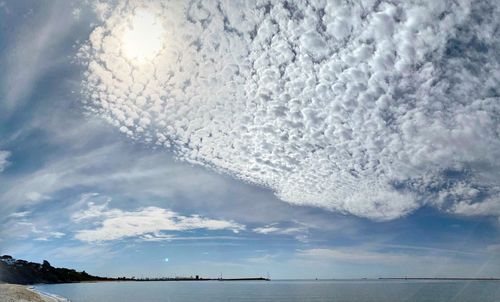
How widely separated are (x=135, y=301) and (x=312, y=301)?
2406 inches

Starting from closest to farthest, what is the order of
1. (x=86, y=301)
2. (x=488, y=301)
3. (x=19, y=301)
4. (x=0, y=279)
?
(x=19, y=301) < (x=86, y=301) < (x=488, y=301) < (x=0, y=279)

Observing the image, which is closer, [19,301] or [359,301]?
[19,301]

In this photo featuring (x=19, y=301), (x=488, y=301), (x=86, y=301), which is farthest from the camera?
(x=488, y=301)

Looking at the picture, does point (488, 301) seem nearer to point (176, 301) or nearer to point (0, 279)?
point (176, 301)

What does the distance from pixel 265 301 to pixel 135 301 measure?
1782 inches

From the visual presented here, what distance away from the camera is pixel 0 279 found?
199500mm

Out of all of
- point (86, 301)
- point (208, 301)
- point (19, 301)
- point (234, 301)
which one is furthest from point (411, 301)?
point (19, 301)

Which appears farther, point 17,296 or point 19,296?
point 19,296

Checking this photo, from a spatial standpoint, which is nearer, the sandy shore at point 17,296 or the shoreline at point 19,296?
the sandy shore at point 17,296

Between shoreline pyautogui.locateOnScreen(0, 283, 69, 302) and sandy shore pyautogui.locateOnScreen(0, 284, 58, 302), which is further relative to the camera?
shoreline pyautogui.locateOnScreen(0, 283, 69, 302)

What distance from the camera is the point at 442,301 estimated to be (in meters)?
130

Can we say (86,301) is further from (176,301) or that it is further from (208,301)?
(208,301)

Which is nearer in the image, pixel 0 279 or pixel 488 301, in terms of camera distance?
pixel 488 301

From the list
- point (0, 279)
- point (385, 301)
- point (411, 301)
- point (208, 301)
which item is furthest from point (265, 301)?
point (0, 279)
